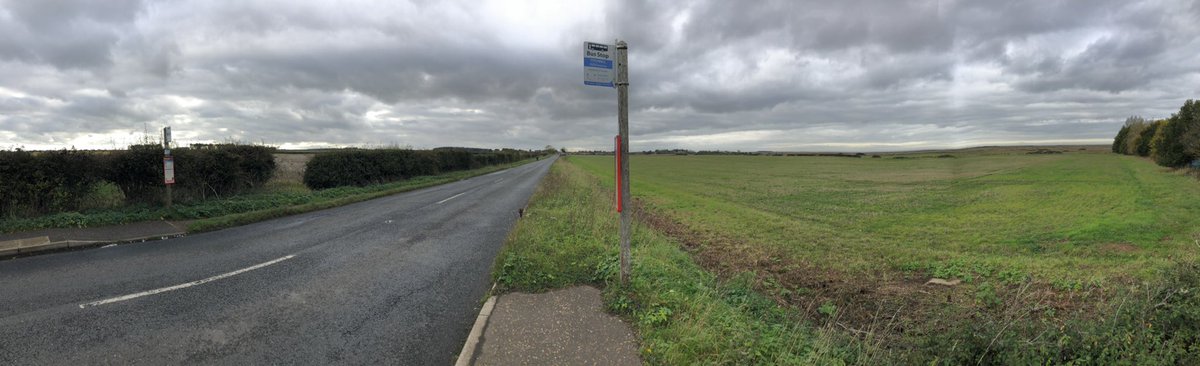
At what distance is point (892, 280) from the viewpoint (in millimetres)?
8125

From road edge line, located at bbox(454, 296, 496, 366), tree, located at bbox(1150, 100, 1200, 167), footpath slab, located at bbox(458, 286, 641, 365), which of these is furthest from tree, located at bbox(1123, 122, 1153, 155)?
road edge line, located at bbox(454, 296, 496, 366)

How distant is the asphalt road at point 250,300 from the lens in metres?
4.19

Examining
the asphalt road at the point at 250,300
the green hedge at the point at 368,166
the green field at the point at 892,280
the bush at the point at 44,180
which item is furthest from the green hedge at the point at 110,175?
the green field at the point at 892,280

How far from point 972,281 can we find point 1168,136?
184 ft

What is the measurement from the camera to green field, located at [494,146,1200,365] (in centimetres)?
412

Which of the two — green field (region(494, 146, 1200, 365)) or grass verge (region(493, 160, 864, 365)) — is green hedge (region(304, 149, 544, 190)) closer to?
green field (region(494, 146, 1200, 365))

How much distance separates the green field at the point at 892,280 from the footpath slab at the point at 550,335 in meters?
0.24

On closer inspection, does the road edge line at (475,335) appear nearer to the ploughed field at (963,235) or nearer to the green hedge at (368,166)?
the ploughed field at (963,235)

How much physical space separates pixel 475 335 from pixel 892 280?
24.0 ft

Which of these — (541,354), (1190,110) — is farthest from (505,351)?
(1190,110)

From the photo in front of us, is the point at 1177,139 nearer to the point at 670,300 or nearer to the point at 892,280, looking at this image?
the point at 892,280

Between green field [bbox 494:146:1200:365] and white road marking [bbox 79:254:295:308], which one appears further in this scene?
white road marking [bbox 79:254:295:308]

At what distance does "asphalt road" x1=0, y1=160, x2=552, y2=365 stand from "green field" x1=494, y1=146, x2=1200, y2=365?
120 centimetres

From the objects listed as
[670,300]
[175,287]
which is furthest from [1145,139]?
[175,287]
